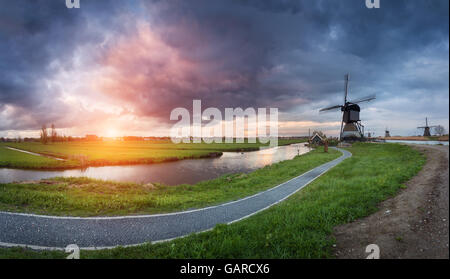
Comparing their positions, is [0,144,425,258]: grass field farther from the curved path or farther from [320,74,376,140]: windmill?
[320,74,376,140]: windmill

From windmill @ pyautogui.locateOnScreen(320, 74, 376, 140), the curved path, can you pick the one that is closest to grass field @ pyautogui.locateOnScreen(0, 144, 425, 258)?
the curved path

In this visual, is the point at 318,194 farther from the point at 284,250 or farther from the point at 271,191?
the point at 284,250

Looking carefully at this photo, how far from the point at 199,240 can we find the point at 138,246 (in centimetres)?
212

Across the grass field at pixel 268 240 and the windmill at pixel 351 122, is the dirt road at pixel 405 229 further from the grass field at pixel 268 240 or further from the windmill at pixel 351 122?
the windmill at pixel 351 122

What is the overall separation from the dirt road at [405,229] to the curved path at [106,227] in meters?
4.79

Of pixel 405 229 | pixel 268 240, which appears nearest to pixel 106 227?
pixel 268 240

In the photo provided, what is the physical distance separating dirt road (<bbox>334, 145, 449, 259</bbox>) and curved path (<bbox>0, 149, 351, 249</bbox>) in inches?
189

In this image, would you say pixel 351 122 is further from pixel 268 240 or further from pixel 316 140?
pixel 268 240

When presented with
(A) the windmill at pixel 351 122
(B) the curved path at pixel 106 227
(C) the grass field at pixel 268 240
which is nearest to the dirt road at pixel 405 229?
(C) the grass field at pixel 268 240

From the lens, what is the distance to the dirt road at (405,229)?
487cm

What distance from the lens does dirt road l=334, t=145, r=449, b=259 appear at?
4.87 m
